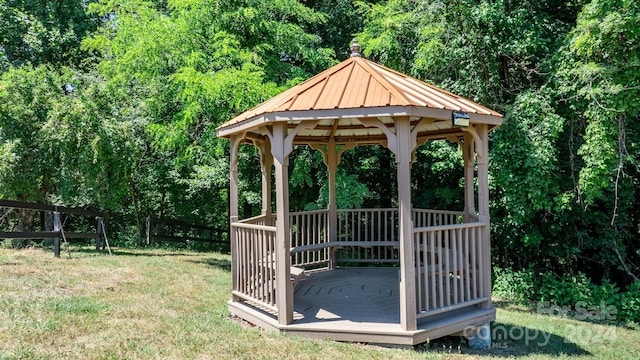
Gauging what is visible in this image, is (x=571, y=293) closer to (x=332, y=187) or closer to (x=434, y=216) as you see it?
(x=434, y=216)

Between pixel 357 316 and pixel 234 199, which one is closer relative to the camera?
pixel 357 316

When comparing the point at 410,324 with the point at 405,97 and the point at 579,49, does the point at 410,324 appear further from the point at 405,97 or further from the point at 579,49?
the point at 579,49

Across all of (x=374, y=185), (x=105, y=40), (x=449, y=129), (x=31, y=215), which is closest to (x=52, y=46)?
(x=105, y=40)

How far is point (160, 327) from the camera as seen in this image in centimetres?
501

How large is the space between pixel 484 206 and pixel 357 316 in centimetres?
220

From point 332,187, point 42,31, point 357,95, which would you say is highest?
point 42,31

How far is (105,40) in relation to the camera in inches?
445

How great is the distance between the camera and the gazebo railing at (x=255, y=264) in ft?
17.6

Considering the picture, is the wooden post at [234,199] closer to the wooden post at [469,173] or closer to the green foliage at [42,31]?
the wooden post at [469,173]

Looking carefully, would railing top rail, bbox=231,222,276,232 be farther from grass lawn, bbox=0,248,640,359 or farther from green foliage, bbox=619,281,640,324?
green foliage, bbox=619,281,640,324

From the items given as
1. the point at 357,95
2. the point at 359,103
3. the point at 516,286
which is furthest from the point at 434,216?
the point at 516,286

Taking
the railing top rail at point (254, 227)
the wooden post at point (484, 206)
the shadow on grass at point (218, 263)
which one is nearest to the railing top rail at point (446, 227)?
the wooden post at point (484, 206)

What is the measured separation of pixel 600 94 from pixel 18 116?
12.6 m

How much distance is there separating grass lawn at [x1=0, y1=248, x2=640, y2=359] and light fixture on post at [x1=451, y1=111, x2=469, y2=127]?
8.63 feet
